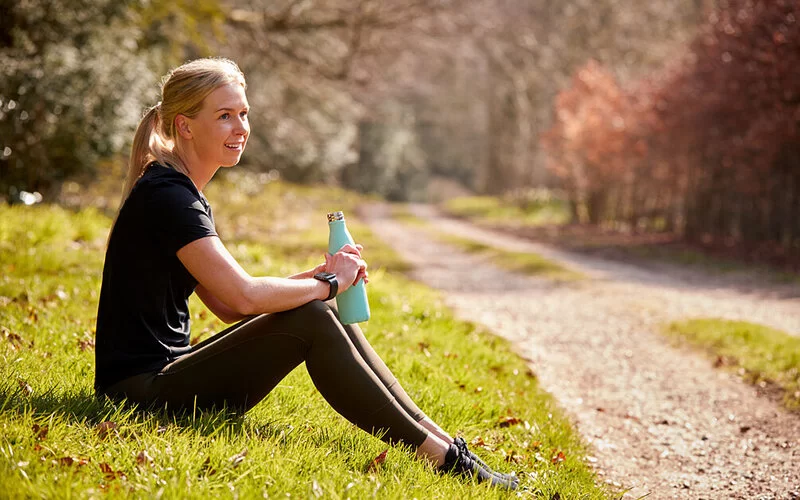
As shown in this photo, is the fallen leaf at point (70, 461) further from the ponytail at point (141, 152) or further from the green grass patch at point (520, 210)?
the green grass patch at point (520, 210)

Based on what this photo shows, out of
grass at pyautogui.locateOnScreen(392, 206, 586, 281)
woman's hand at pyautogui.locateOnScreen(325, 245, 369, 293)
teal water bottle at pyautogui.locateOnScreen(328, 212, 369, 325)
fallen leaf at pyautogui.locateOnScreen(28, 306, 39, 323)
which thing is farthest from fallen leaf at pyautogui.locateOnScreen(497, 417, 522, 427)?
grass at pyautogui.locateOnScreen(392, 206, 586, 281)

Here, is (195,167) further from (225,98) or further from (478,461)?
(478,461)

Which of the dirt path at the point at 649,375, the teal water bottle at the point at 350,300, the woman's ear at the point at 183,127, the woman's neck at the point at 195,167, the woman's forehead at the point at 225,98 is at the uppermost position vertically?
the woman's forehead at the point at 225,98

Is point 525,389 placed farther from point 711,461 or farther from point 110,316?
point 110,316

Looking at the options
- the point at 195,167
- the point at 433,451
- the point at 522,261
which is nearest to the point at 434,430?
the point at 433,451

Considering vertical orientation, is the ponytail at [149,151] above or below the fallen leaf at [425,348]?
above

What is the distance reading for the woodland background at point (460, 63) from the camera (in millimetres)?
11000

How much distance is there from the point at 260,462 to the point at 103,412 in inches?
28.1

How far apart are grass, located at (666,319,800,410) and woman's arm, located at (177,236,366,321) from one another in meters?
3.96

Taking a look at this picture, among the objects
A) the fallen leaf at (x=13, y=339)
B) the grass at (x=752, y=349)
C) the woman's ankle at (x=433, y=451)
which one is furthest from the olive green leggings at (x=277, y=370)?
the grass at (x=752, y=349)

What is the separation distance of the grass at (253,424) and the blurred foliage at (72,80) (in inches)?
162

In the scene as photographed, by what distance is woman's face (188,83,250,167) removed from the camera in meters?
3.06

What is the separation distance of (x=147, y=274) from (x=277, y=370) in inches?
26.5

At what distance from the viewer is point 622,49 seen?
24750 mm
